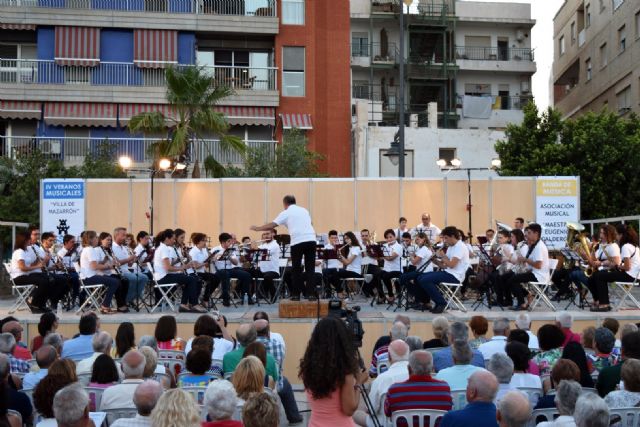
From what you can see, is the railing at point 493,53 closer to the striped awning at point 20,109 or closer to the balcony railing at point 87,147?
the balcony railing at point 87,147

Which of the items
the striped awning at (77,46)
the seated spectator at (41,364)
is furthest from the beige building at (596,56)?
the seated spectator at (41,364)

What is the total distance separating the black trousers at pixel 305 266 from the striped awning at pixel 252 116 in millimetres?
18060

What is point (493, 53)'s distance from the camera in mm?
39656

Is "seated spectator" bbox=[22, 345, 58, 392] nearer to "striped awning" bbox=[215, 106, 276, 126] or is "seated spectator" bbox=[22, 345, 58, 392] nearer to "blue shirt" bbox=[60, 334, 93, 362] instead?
"blue shirt" bbox=[60, 334, 93, 362]

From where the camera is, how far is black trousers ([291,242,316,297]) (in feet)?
42.7

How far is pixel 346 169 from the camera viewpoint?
104 feet

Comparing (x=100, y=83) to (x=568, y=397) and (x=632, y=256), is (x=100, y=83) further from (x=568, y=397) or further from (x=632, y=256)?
(x=568, y=397)

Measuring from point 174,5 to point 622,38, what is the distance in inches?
763

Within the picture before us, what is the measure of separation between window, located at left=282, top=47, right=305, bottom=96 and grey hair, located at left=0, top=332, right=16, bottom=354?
24.2 metres

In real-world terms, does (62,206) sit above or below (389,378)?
above

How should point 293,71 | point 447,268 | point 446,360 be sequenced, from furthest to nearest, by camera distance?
1. point 293,71
2. point 447,268
3. point 446,360

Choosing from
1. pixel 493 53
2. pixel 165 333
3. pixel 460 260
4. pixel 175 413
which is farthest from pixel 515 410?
pixel 493 53

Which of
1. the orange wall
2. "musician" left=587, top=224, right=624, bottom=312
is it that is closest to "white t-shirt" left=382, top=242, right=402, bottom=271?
"musician" left=587, top=224, right=624, bottom=312

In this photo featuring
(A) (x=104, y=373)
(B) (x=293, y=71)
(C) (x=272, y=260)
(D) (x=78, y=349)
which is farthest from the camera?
(B) (x=293, y=71)
